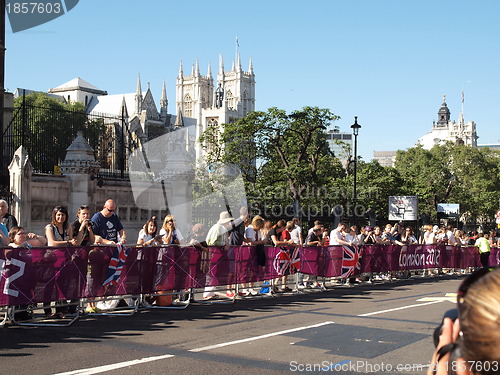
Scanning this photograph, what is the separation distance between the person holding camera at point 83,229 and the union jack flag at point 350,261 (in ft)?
28.9

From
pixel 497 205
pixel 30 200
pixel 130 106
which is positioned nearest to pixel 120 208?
pixel 30 200

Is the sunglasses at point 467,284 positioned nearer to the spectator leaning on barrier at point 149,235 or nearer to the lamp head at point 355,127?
the spectator leaning on barrier at point 149,235

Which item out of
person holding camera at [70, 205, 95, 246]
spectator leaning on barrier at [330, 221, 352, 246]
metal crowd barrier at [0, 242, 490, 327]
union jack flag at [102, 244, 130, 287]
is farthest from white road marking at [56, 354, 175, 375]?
spectator leaning on barrier at [330, 221, 352, 246]

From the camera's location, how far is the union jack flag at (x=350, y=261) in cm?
1852

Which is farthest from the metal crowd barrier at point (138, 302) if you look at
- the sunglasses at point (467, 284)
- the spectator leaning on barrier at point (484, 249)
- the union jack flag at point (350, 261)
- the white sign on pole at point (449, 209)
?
the white sign on pole at point (449, 209)

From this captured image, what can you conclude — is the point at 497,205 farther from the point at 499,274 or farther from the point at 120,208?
the point at 499,274

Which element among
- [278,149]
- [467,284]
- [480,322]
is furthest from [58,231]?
[278,149]

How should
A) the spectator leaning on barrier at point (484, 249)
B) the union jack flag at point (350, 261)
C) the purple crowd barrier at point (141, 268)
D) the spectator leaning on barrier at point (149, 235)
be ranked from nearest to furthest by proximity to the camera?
the purple crowd barrier at point (141, 268) → the spectator leaning on barrier at point (149, 235) → the union jack flag at point (350, 261) → the spectator leaning on barrier at point (484, 249)

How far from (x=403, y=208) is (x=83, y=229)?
98.9 ft

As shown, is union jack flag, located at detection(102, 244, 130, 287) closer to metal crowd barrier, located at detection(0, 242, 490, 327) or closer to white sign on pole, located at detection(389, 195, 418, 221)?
metal crowd barrier, located at detection(0, 242, 490, 327)

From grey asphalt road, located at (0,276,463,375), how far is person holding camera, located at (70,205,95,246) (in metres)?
1.35

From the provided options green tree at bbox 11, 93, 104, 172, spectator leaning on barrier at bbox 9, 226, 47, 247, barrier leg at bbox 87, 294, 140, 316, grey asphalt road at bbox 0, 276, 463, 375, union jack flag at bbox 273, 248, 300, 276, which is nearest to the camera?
grey asphalt road at bbox 0, 276, 463, 375

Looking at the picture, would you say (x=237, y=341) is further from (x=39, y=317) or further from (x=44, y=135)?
(x=44, y=135)

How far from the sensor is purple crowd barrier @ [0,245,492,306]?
33.2 ft
